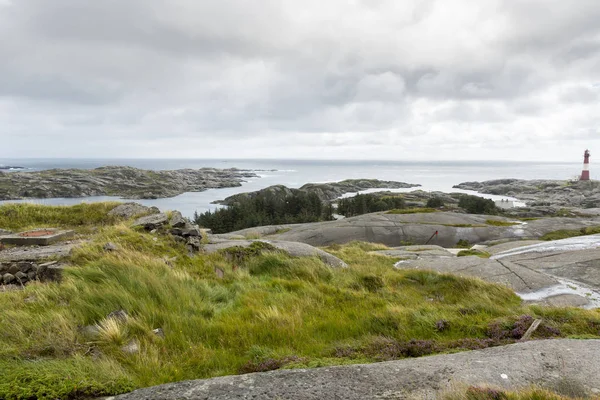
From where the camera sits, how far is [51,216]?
15.5 metres

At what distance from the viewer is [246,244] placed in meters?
14.2

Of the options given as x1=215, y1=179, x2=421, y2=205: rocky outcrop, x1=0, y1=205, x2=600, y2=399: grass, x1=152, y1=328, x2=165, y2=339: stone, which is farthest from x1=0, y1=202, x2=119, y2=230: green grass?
x1=215, y1=179, x2=421, y2=205: rocky outcrop

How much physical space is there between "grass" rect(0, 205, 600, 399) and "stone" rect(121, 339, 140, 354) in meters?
0.08

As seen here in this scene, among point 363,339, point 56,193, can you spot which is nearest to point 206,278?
point 363,339

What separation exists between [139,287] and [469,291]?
9.54m

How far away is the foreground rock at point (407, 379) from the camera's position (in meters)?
3.64

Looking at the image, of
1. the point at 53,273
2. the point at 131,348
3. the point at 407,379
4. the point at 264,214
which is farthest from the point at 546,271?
the point at 264,214

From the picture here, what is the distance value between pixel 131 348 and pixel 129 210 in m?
14.1

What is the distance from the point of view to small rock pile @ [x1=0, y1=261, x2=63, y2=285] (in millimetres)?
8336

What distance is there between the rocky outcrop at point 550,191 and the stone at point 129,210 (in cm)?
10913

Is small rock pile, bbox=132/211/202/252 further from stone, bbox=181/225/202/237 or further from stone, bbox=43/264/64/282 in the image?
stone, bbox=43/264/64/282

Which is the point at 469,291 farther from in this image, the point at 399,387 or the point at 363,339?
the point at 399,387

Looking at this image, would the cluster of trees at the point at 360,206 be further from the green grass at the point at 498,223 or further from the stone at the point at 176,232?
the stone at the point at 176,232

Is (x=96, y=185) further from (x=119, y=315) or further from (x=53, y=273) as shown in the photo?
(x=119, y=315)
